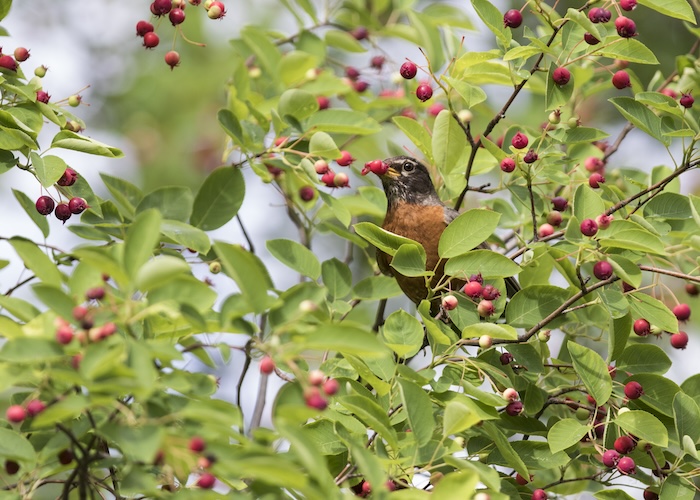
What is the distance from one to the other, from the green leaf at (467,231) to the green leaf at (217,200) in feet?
2.34

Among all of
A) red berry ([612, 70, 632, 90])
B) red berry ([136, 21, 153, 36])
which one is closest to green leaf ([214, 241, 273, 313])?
red berry ([136, 21, 153, 36])

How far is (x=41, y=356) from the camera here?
1.66m

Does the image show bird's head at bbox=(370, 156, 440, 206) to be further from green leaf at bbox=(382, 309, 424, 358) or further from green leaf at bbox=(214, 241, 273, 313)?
green leaf at bbox=(214, 241, 273, 313)

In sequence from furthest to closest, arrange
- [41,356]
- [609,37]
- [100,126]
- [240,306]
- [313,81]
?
[100,126] → [313,81] → [609,37] → [240,306] → [41,356]

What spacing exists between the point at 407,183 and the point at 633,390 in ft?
6.48

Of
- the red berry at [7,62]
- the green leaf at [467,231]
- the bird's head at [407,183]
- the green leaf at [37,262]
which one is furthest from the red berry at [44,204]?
the bird's head at [407,183]

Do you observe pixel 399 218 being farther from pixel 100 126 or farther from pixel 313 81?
pixel 100 126

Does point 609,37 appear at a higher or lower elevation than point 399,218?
higher

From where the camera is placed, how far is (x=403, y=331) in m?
2.40

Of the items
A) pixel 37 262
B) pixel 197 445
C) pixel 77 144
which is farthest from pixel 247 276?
pixel 77 144

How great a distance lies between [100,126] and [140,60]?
74 centimetres

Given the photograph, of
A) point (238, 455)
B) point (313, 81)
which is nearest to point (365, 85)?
point (313, 81)

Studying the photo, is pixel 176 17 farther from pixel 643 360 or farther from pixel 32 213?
pixel 643 360

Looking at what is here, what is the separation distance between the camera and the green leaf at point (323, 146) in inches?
113
